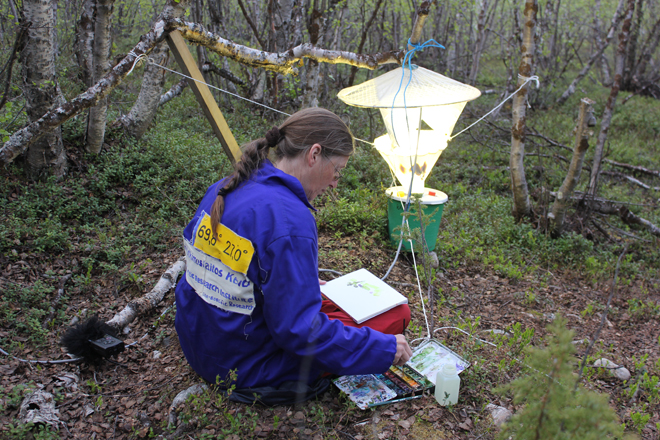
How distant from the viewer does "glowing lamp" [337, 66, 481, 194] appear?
12.1 ft

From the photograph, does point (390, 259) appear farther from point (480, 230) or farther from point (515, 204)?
point (515, 204)

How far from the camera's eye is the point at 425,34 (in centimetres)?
1577

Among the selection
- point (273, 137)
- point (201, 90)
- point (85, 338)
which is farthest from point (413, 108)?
point (85, 338)

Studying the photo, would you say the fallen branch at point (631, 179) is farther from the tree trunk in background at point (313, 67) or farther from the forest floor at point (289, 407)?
the tree trunk in background at point (313, 67)

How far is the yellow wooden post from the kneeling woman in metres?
0.91

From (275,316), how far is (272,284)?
15 cm

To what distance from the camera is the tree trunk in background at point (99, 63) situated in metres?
4.65

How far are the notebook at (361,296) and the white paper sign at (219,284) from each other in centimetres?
74

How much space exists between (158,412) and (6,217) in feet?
8.95

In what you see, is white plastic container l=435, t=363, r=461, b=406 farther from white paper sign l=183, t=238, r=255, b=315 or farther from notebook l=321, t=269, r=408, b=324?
white paper sign l=183, t=238, r=255, b=315

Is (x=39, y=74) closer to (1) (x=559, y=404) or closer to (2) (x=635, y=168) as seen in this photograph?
(1) (x=559, y=404)

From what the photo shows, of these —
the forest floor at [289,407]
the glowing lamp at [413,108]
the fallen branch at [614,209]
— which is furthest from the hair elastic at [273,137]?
the fallen branch at [614,209]

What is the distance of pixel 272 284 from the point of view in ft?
6.12

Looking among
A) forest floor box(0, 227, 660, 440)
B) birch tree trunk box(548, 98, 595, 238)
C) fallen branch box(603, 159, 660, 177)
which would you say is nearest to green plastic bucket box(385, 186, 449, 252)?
forest floor box(0, 227, 660, 440)
